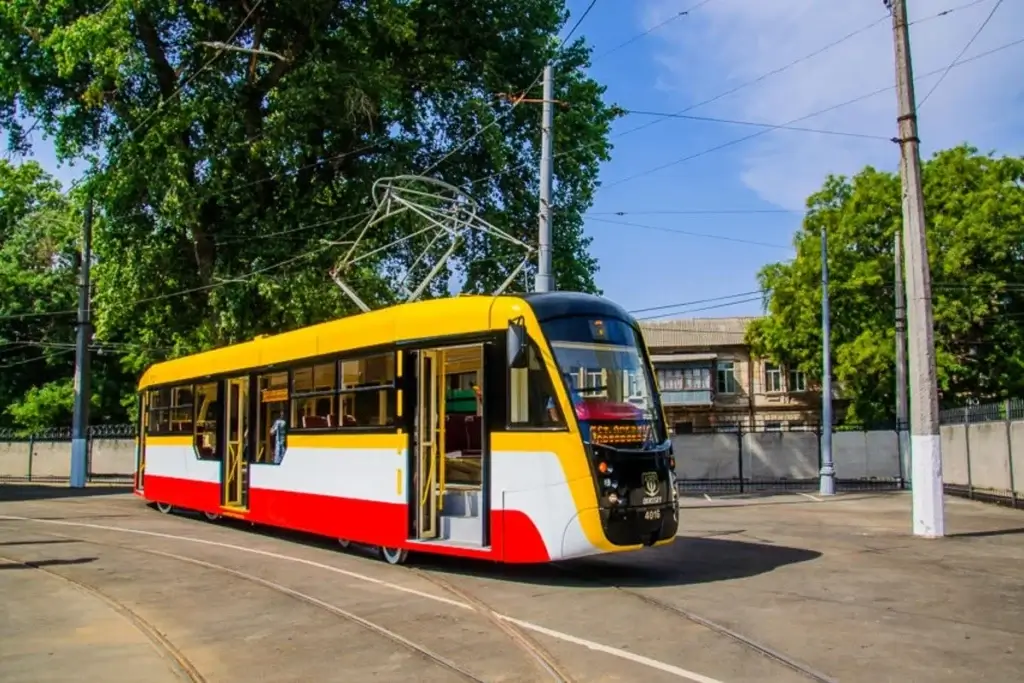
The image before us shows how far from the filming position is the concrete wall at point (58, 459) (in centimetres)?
3625

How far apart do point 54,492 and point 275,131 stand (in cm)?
1389

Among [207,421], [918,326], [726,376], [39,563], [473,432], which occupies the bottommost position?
[39,563]

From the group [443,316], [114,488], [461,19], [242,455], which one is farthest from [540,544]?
[114,488]

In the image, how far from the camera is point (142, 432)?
21.9 m

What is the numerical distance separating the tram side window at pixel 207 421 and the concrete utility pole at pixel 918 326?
1170cm

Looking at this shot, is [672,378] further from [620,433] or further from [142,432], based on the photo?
[620,433]

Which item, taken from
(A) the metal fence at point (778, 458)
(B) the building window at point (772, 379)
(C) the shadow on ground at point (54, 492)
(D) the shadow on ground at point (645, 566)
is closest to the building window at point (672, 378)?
(B) the building window at point (772, 379)

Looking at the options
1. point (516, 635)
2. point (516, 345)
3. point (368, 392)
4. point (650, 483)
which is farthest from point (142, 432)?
point (516, 635)

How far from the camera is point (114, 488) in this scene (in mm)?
31109

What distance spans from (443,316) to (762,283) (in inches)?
1469

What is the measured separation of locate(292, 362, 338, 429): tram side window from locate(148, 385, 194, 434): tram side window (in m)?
4.90

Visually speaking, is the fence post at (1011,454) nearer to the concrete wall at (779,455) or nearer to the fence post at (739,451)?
the fence post at (739,451)

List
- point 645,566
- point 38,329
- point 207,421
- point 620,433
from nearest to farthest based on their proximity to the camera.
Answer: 1. point 620,433
2. point 645,566
3. point 207,421
4. point 38,329

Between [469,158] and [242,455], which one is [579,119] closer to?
[469,158]
